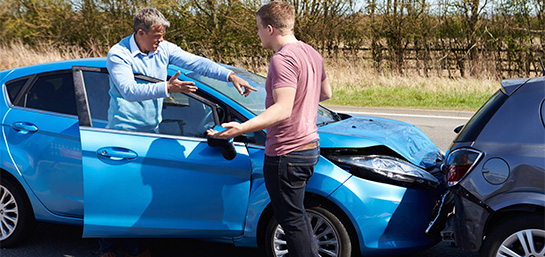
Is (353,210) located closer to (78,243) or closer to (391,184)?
(391,184)

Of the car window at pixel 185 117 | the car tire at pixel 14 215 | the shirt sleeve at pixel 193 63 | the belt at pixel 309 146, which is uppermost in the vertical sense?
the shirt sleeve at pixel 193 63

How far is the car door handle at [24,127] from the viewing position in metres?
4.34

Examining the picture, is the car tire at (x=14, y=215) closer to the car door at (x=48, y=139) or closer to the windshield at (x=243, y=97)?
the car door at (x=48, y=139)

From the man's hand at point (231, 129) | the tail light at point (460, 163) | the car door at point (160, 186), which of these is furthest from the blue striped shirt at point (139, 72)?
the tail light at point (460, 163)

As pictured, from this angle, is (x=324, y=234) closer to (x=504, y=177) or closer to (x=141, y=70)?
(x=504, y=177)

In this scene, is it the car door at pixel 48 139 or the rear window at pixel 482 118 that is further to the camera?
the car door at pixel 48 139

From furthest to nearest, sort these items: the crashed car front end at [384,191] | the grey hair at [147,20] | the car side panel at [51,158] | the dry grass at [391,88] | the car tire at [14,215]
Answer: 1. the dry grass at [391,88]
2. the car tire at [14,215]
3. the car side panel at [51,158]
4. the grey hair at [147,20]
5. the crashed car front end at [384,191]

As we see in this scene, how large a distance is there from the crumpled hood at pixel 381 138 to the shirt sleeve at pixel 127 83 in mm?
1105

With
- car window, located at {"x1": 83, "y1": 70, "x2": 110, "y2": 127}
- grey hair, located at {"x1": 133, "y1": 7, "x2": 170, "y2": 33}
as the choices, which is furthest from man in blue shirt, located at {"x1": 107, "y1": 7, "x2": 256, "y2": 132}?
car window, located at {"x1": 83, "y1": 70, "x2": 110, "y2": 127}

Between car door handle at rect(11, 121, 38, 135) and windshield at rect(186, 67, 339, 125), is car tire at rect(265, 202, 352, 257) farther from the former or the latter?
car door handle at rect(11, 121, 38, 135)

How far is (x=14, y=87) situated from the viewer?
4664mm

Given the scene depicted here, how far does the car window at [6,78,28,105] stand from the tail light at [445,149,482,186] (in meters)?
3.28

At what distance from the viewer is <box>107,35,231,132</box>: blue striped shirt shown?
3.71 meters

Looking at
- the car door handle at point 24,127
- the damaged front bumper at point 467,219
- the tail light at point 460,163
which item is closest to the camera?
the damaged front bumper at point 467,219
